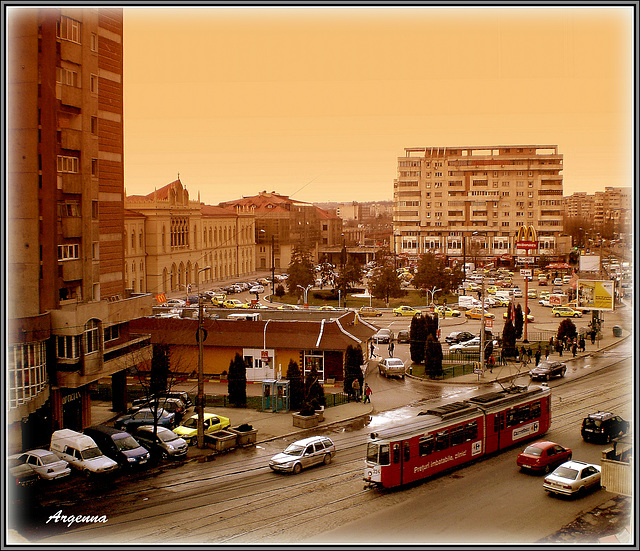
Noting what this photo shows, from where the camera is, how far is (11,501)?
59.5ft

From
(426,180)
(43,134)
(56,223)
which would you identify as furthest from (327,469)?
(426,180)

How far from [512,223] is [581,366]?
249 ft

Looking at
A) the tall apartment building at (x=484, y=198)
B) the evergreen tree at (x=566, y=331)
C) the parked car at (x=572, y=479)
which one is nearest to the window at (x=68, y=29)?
the parked car at (x=572, y=479)

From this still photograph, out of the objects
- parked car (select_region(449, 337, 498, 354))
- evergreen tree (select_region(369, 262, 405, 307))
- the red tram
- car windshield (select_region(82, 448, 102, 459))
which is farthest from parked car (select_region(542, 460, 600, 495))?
evergreen tree (select_region(369, 262, 405, 307))

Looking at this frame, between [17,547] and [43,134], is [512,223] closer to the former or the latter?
[43,134]

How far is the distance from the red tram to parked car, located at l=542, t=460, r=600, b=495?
2799 mm

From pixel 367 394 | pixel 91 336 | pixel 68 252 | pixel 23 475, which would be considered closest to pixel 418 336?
pixel 367 394

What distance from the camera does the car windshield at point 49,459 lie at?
20359mm

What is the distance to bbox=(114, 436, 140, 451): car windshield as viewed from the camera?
2175 centimetres

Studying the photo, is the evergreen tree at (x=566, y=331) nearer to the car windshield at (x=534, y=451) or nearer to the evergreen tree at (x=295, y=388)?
the evergreen tree at (x=295, y=388)

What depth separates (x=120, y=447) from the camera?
21.7 m

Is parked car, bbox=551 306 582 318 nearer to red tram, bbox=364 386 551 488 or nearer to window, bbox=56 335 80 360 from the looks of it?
red tram, bbox=364 386 551 488

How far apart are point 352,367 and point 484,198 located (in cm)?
8510

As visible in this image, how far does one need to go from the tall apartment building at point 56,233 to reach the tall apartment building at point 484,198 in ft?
282
